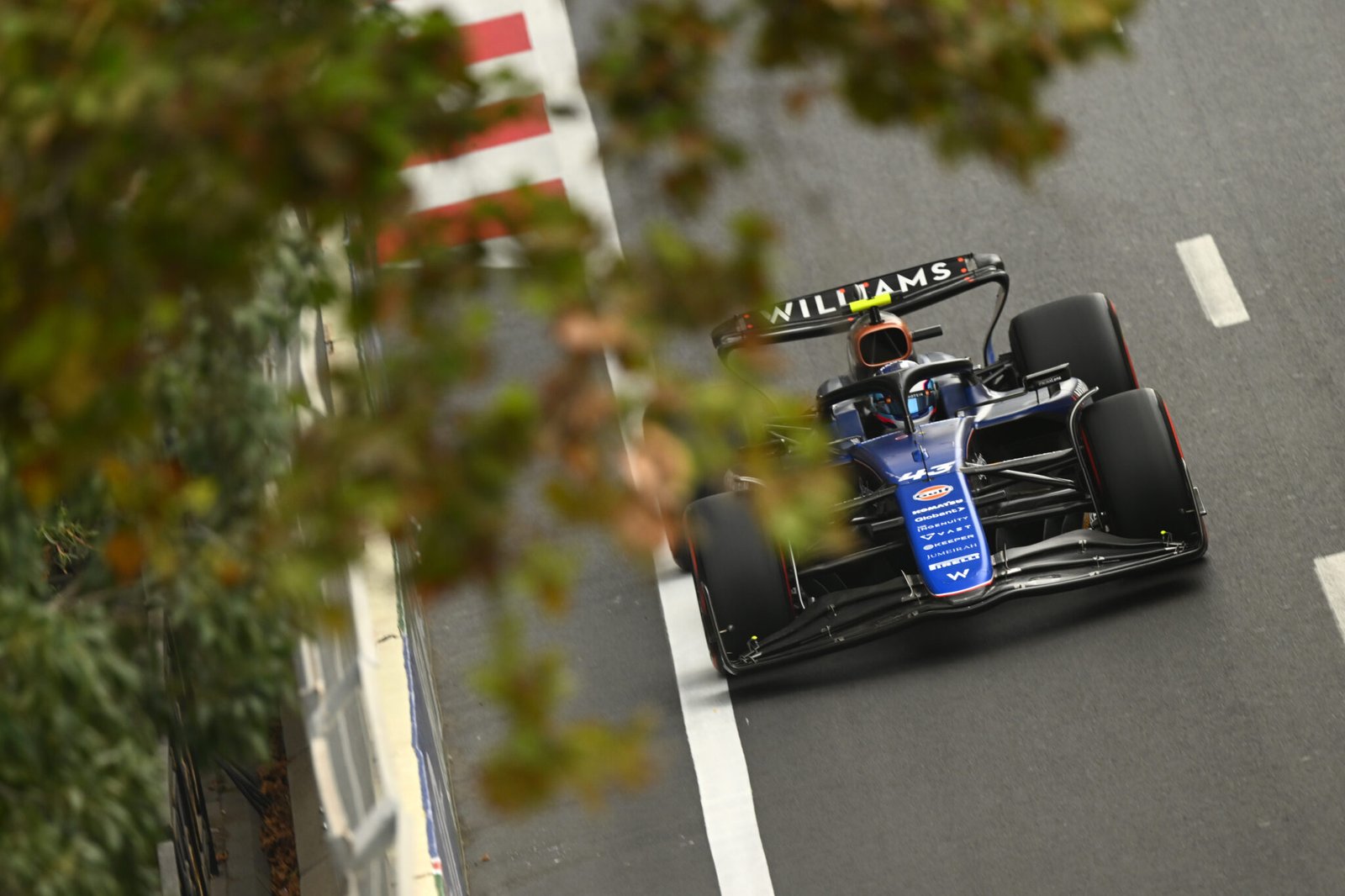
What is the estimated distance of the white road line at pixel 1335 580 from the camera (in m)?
6.77

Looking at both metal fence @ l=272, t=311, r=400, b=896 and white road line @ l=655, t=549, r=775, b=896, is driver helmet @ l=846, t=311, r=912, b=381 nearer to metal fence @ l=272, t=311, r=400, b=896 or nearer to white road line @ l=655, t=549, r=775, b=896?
white road line @ l=655, t=549, r=775, b=896

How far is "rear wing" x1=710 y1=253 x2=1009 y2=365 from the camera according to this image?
6.84 m

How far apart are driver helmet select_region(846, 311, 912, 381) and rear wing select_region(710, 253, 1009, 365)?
0.06 m

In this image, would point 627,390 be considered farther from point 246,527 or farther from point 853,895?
Answer: point 853,895

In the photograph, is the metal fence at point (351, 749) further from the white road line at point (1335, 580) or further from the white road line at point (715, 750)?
the white road line at point (1335, 580)

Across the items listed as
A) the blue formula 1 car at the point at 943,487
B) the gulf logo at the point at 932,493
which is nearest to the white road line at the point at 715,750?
the blue formula 1 car at the point at 943,487

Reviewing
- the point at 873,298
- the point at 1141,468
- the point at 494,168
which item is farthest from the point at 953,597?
the point at 494,168

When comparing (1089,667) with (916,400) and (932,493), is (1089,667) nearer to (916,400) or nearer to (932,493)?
(932,493)

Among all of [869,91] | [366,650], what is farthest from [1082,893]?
[869,91]

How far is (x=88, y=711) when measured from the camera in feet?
12.9

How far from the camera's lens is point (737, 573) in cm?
649

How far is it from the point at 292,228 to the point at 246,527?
1.29 m

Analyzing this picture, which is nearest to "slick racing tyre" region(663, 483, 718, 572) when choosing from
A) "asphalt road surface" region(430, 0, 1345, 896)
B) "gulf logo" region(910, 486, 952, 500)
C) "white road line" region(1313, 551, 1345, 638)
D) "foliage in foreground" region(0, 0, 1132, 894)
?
"asphalt road surface" region(430, 0, 1345, 896)

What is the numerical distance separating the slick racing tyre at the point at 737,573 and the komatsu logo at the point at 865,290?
0.93 meters
